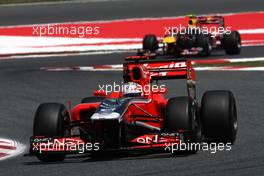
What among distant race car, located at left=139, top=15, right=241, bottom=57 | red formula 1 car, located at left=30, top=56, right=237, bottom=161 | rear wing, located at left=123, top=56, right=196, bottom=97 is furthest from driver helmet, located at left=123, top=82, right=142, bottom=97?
distant race car, located at left=139, top=15, right=241, bottom=57

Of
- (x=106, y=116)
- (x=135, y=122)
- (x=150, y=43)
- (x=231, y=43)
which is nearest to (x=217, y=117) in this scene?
(x=135, y=122)

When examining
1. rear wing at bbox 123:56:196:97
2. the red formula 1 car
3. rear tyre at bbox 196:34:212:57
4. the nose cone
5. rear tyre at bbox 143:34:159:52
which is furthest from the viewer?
rear tyre at bbox 143:34:159:52

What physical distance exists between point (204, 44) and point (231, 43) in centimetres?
74

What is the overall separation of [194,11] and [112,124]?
79.0 ft

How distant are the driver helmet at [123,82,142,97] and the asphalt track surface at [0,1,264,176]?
0.83 m

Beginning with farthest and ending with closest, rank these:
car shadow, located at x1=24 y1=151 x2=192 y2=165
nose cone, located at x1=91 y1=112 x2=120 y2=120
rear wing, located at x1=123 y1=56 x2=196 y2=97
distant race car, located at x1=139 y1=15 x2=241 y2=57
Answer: distant race car, located at x1=139 y1=15 x2=241 y2=57 < rear wing, located at x1=123 y1=56 x2=196 y2=97 < car shadow, located at x1=24 y1=151 x2=192 y2=165 < nose cone, located at x1=91 y1=112 x2=120 y2=120

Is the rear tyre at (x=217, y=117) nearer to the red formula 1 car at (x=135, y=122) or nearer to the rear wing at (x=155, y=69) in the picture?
the red formula 1 car at (x=135, y=122)

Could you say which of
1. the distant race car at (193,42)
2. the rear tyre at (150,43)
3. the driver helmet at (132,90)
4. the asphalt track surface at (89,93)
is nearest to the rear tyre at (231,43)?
the distant race car at (193,42)

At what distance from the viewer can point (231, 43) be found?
25672 millimetres

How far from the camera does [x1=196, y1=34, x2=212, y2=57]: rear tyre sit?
1006 inches

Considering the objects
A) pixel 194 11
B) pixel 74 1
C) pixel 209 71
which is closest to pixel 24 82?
pixel 209 71

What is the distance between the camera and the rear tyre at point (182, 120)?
33.0ft

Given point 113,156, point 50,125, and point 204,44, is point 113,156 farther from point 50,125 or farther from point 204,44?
point 204,44

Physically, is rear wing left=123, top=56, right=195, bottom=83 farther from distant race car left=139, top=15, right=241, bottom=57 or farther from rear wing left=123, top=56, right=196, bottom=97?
distant race car left=139, top=15, right=241, bottom=57
